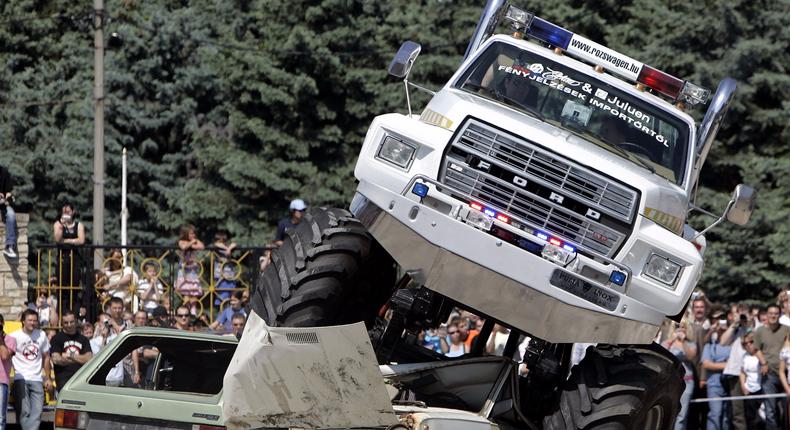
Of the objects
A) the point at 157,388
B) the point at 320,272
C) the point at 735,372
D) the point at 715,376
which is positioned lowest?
the point at 715,376

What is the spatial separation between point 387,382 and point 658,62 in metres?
23.6

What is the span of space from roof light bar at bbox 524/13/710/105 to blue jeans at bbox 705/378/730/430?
7.15 m

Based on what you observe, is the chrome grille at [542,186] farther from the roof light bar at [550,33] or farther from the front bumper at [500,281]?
the roof light bar at [550,33]

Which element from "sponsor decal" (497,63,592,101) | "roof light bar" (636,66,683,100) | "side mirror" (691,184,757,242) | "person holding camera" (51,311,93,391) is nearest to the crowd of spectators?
"person holding camera" (51,311,93,391)

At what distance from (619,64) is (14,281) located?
1216 centimetres

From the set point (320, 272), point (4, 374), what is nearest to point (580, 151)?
point (320, 272)

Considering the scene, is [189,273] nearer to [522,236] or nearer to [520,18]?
[520,18]

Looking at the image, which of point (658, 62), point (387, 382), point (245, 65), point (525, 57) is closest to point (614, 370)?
point (387, 382)

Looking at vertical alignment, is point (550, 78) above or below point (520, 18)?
below

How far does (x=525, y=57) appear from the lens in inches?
480

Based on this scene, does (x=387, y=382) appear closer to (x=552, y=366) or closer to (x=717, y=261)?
(x=552, y=366)

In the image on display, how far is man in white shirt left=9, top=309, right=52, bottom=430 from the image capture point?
699 inches

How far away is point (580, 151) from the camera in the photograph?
10.9 metres

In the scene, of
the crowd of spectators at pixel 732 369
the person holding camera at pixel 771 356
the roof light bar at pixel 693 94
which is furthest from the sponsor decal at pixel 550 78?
the person holding camera at pixel 771 356
